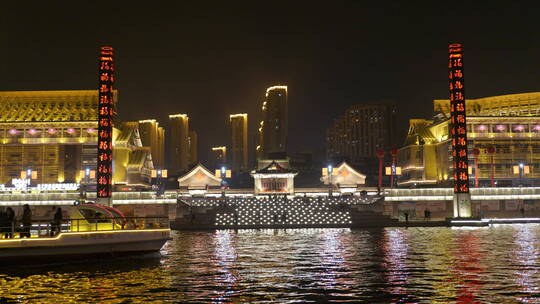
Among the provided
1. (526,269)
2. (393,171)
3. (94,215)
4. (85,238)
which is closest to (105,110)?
(393,171)

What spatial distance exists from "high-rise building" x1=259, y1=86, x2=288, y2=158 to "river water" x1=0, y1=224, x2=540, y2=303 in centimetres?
13579

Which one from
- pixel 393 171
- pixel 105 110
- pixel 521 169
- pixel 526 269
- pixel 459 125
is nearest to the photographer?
pixel 526 269

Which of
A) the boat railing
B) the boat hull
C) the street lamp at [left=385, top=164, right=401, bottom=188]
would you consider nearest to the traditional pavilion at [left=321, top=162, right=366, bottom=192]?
the street lamp at [left=385, top=164, right=401, bottom=188]

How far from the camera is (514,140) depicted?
101 meters

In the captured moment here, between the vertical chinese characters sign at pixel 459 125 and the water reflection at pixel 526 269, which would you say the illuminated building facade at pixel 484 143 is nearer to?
the vertical chinese characters sign at pixel 459 125

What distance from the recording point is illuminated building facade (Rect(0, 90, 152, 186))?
9750 centimetres

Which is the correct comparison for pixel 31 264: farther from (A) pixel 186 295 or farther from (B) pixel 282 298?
(B) pixel 282 298

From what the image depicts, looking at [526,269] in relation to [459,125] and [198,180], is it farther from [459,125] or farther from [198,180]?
[198,180]

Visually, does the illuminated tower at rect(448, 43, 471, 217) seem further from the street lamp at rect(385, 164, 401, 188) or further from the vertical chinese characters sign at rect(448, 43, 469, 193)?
the street lamp at rect(385, 164, 401, 188)

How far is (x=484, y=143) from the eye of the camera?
3969 inches

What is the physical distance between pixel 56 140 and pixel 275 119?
80751 mm

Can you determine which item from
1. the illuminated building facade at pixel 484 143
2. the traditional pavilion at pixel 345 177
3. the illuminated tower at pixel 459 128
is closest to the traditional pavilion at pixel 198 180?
the traditional pavilion at pixel 345 177

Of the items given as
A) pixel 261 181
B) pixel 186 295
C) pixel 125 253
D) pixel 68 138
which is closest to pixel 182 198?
pixel 261 181

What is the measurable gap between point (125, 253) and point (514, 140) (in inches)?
3410
